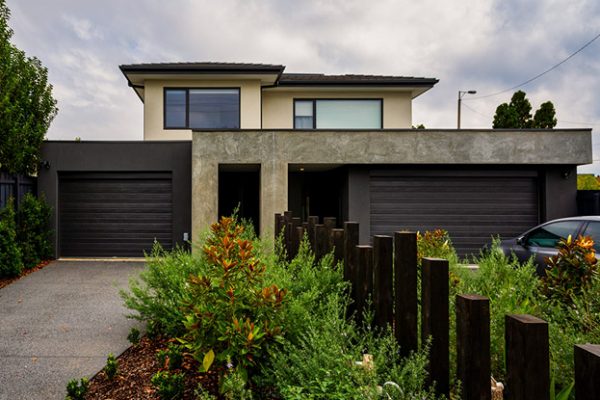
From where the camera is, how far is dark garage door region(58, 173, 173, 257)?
11.3 m

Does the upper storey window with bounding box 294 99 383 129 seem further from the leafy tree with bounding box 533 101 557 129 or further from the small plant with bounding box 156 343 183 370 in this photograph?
the leafy tree with bounding box 533 101 557 129

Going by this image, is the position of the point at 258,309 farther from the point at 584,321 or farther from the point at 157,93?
the point at 157,93

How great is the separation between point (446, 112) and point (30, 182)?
105ft

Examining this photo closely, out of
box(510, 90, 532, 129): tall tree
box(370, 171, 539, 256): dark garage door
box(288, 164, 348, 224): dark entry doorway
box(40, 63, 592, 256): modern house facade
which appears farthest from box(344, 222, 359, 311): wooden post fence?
box(510, 90, 532, 129): tall tree

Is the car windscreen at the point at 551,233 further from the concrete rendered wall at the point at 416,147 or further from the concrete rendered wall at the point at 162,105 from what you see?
the concrete rendered wall at the point at 162,105

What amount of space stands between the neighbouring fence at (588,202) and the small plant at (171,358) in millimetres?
11528

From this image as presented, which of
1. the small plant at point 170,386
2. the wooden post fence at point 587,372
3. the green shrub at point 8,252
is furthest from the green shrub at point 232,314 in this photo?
the green shrub at point 8,252

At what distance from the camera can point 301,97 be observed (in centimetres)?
1520

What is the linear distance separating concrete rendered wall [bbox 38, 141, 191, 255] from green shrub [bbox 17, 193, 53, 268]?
0.34 m

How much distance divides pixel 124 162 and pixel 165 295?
8184mm

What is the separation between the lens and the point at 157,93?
1378 centimetres

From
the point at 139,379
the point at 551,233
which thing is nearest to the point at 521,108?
the point at 551,233

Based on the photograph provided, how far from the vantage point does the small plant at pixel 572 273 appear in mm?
3129

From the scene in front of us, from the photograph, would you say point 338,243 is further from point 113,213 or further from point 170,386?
point 113,213
